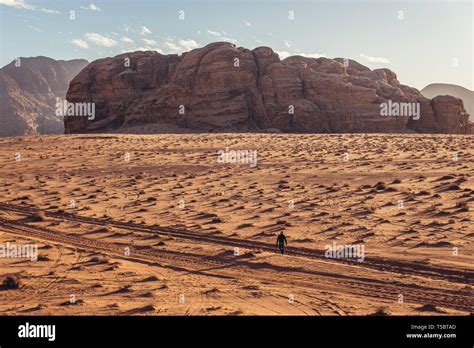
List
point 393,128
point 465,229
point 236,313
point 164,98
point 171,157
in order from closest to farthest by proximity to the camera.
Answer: point 236,313
point 465,229
point 171,157
point 393,128
point 164,98

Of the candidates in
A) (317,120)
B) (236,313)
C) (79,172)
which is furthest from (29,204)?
(317,120)

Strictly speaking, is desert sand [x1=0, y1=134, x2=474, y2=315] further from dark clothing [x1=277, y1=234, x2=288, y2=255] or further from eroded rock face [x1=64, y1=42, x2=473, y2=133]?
eroded rock face [x1=64, y1=42, x2=473, y2=133]

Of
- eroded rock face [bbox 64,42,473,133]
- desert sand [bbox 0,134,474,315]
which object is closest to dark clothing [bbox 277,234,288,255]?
desert sand [bbox 0,134,474,315]

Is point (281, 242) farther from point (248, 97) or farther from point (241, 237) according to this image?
point (248, 97)

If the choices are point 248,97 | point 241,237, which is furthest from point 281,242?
point 248,97

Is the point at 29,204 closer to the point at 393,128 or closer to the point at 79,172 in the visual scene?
the point at 79,172

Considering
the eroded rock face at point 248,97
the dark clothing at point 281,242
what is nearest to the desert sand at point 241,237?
the dark clothing at point 281,242
